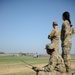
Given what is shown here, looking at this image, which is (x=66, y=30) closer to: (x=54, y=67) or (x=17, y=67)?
(x=54, y=67)

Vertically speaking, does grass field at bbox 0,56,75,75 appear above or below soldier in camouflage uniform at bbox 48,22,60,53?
below

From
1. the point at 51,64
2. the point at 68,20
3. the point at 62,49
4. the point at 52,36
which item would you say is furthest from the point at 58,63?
the point at 68,20

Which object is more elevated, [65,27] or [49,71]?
[65,27]

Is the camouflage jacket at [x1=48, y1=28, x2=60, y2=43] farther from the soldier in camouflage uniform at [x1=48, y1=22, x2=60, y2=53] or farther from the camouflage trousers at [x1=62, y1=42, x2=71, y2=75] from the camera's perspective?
the camouflage trousers at [x1=62, y1=42, x2=71, y2=75]

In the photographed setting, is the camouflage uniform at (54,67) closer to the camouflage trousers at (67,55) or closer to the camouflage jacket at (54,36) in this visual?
the camouflage jacket at (54,36)

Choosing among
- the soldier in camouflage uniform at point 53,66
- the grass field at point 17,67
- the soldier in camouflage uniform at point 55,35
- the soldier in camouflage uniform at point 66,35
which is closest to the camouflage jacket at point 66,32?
the soldier in camouflage uniform at point 66,35

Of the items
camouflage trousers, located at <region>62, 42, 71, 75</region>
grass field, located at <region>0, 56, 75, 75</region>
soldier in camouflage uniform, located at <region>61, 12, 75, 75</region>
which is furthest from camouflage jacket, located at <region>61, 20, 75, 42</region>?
grass field, located at <region>0, 56, 75, 75</region>

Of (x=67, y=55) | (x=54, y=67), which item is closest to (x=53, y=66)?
(x=54, y=67)

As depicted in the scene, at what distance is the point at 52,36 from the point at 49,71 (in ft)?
4.80

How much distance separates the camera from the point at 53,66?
650 centimetres

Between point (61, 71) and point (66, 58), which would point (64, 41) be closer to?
point (66, 58)

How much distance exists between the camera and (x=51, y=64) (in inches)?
Result: 257

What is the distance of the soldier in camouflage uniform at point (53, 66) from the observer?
6.45 metres

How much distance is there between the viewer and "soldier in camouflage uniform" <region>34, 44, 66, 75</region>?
6449 mm
